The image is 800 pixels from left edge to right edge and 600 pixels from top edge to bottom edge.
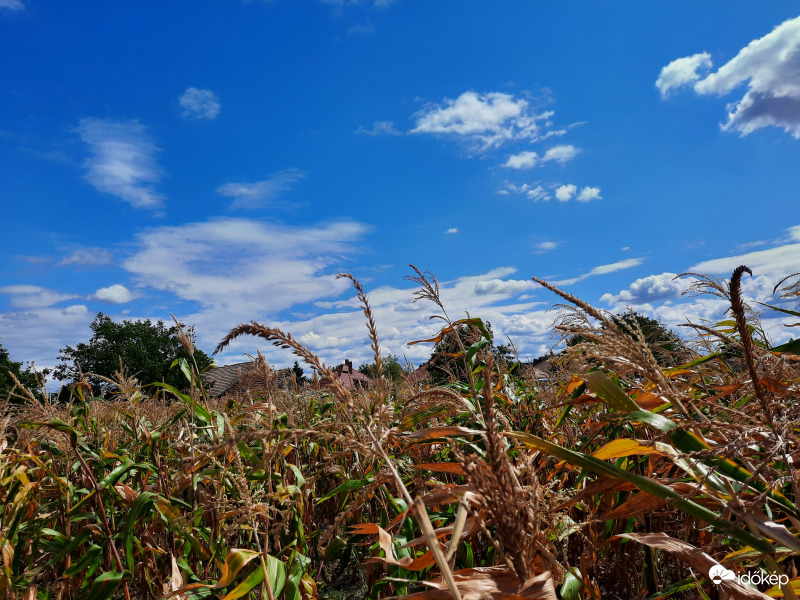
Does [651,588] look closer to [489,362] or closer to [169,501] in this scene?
[489,362]

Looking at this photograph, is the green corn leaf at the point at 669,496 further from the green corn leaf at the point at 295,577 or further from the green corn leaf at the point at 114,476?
the green corn leaf at the point at 114,476

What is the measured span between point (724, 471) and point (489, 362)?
92 cm

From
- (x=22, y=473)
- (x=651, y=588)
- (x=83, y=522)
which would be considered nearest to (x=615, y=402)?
(x=651, y=588)

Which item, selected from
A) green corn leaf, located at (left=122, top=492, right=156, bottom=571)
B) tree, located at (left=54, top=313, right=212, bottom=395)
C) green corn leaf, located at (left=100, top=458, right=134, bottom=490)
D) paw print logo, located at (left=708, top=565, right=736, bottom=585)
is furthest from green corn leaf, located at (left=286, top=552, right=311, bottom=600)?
tree, located at (left=54, top=313, right=212, bottom=395)

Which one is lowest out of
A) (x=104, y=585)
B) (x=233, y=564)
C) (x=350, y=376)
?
(x=104, y=585)

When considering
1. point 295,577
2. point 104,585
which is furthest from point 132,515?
point 295,577

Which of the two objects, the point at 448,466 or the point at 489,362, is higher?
the point at 489,362

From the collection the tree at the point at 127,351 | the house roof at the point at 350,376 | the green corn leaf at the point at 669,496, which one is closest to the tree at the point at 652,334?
the green corn leaf at the point at 669,496

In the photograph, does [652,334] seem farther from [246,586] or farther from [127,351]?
[127,351]

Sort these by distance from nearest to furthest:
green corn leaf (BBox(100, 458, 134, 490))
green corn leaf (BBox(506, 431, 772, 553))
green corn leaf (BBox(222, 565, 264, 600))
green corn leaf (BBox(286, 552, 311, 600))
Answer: green corn leaf (BBox(506, 431, 772, 553)), green corn leaf (BBox(222, 565, 264, 600)), green corn leaf (BBox(286, 552, 311, 600)), green corn leaf (BBox(100, 458, 134, 490))

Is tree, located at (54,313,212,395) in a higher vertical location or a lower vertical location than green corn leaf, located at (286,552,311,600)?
higher

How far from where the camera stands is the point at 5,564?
2365 mm

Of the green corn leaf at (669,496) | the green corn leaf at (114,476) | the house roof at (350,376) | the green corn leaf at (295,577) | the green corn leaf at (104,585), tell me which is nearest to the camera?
the green corn leaf at (669,496)

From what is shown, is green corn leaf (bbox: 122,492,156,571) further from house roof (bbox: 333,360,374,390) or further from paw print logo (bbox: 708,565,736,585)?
paw print logo (bbox: 708,565,736,585)
